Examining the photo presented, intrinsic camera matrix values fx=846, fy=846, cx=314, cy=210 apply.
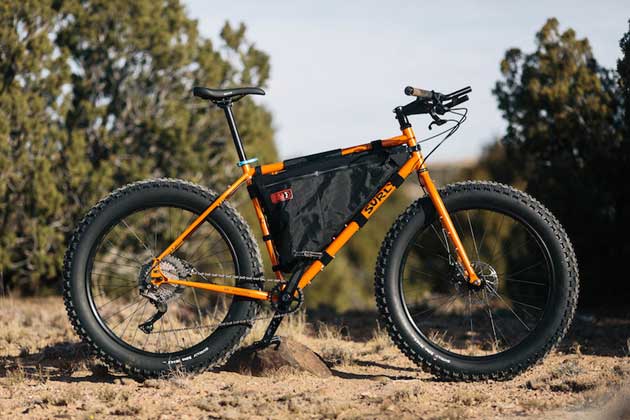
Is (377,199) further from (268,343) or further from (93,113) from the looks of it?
(93,113)

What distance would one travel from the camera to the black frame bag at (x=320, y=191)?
4.88 metres

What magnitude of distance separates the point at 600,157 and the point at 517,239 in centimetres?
625

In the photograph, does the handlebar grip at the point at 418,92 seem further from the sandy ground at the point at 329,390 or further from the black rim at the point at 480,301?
the sandy ground at the point at 329,390

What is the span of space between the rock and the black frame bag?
59 cm

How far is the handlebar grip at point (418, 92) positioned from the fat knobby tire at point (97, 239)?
1210 millimetres

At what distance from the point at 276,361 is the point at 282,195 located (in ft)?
3.29

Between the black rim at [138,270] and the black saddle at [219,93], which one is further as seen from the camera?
the black rim at [138,270]

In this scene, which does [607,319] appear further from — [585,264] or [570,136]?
[570,136]

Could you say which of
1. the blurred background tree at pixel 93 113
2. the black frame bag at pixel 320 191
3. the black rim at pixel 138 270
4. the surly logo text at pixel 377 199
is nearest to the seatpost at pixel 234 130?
the black frame bag at pixel 320 191

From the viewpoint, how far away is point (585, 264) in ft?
26.8

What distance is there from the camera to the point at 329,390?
183 inches

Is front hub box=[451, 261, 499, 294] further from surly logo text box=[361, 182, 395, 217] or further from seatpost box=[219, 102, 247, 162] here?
seatpost box=[219, 102, 247, 162]

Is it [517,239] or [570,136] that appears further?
[517,239]

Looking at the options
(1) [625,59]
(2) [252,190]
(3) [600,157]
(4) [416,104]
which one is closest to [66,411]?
(2) [252,190]
